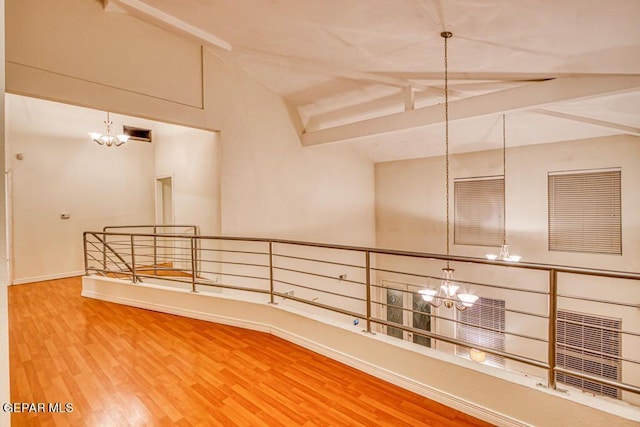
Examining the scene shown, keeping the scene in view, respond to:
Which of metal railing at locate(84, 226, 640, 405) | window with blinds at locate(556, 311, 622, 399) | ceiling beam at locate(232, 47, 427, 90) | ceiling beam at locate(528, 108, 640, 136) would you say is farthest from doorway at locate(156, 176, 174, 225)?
window with blinds at locate(556, 311, 622, 399)

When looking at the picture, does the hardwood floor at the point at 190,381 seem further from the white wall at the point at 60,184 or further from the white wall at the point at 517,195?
the white wall at the point at 517,195

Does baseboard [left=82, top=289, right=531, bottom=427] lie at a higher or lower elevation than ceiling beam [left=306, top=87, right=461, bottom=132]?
lower

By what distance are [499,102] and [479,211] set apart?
320 cm

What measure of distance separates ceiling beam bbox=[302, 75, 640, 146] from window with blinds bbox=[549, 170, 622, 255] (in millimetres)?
2861

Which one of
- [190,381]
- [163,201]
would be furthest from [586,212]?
[163,201]

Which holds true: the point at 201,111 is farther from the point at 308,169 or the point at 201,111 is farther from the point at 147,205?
the point at 147,205

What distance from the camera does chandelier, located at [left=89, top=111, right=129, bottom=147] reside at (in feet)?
18.6

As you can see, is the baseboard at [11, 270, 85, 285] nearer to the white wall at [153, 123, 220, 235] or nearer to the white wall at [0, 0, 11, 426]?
the white wall at [153, 123, 220, 235]

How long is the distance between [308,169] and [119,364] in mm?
4767

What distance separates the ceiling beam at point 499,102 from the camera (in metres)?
3.40

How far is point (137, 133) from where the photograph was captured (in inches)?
268

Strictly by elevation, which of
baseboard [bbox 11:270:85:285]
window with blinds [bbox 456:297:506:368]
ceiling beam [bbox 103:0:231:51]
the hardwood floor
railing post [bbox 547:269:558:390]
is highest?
ceiling beam [bbox 103:0:231:51]

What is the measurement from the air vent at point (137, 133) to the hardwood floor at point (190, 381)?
4394mm

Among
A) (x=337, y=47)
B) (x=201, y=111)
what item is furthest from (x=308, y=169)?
(x=337, y=47)
